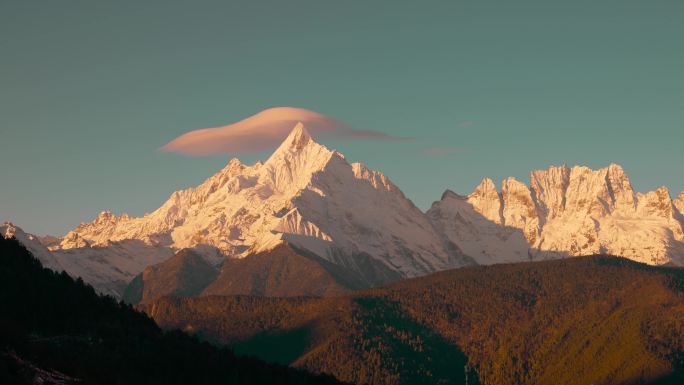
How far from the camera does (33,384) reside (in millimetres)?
131500

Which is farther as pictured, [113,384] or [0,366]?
[113,384]

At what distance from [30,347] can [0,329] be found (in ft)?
14.8

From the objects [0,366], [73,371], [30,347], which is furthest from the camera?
[30,347]

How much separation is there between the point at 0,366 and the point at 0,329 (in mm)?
20551

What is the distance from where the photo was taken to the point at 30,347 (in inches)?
5979

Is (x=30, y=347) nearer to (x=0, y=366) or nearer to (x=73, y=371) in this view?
(x=73, y=371)

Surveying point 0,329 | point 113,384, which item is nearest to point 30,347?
point 0,329

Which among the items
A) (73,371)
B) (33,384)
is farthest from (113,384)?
(33,384)

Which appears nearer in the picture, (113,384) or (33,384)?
(33,384)

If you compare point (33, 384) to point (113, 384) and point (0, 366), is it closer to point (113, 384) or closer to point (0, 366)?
point (0, 366)

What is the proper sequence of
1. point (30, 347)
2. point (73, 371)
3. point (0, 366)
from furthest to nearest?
point (30, 347) → point (73, 371) → point (0, 366)

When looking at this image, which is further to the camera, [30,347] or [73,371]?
[30,347]

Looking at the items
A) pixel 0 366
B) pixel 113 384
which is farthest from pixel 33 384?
pixel 113 384

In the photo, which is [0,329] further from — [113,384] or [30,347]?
[113,384]
